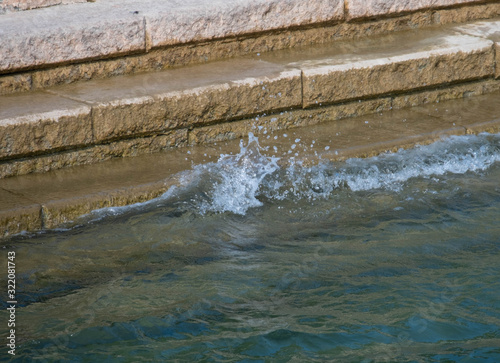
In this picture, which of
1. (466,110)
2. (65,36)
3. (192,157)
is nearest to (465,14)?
(466,110)

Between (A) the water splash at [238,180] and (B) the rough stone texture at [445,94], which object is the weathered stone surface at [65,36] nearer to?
(A) the water splash at [238,180]

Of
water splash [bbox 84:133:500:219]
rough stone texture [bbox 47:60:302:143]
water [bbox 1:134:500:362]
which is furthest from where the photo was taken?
rough stone texture [bbox 47:60:302:143]

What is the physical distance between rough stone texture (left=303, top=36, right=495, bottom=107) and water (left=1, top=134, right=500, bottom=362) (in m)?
0.71

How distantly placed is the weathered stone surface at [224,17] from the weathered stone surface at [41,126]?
1.04 m

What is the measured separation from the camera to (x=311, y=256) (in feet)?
11.9

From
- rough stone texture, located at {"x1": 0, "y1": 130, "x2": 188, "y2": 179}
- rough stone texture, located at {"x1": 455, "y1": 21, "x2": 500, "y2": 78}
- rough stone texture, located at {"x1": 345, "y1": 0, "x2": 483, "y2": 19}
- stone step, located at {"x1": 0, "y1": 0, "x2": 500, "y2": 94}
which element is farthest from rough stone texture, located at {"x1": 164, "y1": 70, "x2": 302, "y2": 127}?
rough stone texture, located at {"x1": 455, "y1": 21, "x2": 500, "y2": 78}

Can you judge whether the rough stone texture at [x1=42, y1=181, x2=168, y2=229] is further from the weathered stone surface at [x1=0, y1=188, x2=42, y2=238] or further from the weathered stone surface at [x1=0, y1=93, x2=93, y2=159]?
the weathered stone surface at [x1=0, y1=93, x2=93, y2=159]

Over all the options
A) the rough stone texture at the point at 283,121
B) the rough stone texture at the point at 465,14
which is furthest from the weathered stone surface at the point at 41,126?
the rough stone texture at the point at 465,14

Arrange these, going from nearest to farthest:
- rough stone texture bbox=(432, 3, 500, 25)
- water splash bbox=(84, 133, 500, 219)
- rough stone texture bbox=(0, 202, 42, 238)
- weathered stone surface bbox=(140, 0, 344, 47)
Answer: rough stone texture bbox=(0, 202, 42, 238), water splash bbox=(84, 133, 500, 219), weathered stone surface bbox=(140, 0, 344, 47), rough stone texture bbox=(432, 3, 500, 25)

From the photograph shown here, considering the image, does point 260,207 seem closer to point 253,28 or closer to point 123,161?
point 123,161

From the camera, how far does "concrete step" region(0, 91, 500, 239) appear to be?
3.92m

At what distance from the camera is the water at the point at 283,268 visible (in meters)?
2.98

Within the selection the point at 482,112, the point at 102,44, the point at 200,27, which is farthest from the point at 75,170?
the point at 482,112

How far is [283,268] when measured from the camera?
3.52m
